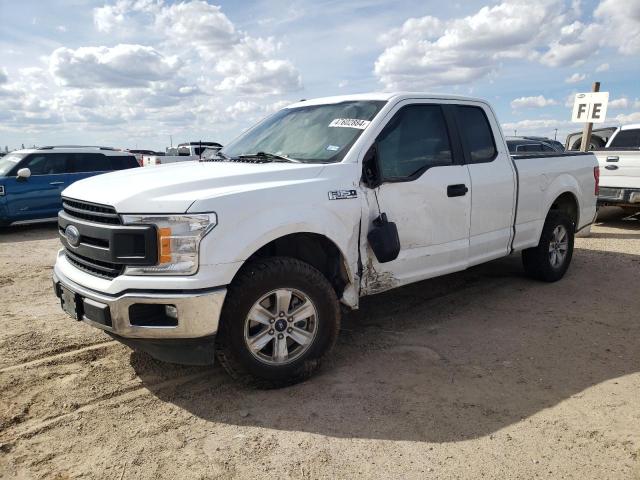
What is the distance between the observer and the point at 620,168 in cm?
969

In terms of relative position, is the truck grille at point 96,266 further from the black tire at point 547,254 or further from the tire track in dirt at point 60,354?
the black tire at point 547,254

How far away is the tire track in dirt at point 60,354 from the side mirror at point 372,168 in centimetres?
244

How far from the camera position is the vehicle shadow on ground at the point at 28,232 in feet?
31.7

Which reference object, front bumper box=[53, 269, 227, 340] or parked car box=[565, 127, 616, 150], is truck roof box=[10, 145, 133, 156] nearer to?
front bumper box=[53, 269, 227, 340]

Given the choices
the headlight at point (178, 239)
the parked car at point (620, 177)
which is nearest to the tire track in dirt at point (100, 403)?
the headlight at point (178, 239)

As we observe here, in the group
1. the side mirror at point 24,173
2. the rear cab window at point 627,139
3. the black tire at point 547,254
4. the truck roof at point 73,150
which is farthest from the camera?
the rear cab window at point 627,139

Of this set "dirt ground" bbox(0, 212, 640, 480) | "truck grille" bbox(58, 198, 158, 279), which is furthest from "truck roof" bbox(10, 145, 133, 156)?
"truck grille" bbox(58, 198, 158, 279)

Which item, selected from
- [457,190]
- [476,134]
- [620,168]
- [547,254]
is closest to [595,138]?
[620,168]

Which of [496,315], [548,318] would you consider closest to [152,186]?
[496,315]

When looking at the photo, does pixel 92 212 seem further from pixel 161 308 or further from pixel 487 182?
pixel 487 182

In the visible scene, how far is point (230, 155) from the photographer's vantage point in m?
4.49

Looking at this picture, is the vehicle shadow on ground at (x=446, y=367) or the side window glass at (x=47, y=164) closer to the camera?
the vehicle shadow on ground at (x=446, y=367)

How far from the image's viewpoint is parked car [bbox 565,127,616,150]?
1379 centimetres

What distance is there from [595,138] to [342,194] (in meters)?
12.9
